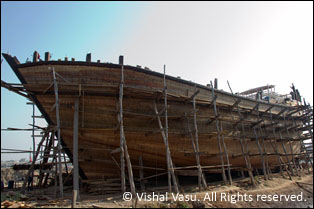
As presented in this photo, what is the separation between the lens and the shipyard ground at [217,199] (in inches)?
272

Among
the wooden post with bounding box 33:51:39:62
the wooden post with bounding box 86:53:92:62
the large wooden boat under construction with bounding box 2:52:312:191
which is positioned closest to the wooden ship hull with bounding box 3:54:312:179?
the large wooden boat under construction with bounding box 2:52:312:191

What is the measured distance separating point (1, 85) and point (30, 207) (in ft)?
16.2

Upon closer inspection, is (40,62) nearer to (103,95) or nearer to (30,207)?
(103,95)

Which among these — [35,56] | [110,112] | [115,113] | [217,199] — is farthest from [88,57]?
[217,199]

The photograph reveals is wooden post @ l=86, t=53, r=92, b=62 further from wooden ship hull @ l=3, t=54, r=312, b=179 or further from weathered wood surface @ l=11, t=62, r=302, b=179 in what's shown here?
weathered wood surface @ l=11, t=62, r=302, b=179

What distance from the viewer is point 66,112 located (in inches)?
390

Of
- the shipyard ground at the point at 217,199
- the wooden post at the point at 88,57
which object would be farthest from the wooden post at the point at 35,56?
the shipyard ground at the point at 217,199

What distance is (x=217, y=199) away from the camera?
8.30 metres

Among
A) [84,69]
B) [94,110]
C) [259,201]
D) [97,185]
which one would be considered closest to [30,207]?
[97,185]

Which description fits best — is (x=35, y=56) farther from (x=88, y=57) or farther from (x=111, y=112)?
(x=111, y=112)

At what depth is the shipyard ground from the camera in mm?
6902

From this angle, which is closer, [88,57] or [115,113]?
[88,57]

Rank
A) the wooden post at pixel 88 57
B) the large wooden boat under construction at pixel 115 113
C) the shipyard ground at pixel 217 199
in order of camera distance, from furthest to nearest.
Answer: the wooden post at pixel 88 57
the large wooden boat under construction at pixel 115 113
the shipyard ground at pixel 217 199

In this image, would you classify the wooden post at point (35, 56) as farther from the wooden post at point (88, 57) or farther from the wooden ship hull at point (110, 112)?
the wooden post at point (88, 57)
